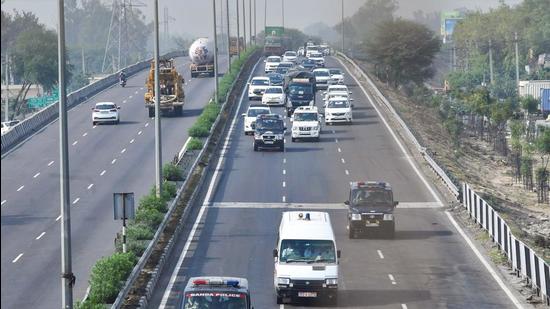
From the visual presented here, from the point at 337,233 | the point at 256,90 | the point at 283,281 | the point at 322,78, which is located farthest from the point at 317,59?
the point at 283,281

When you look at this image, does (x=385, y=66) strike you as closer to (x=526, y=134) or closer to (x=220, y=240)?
(x=526, y=134)

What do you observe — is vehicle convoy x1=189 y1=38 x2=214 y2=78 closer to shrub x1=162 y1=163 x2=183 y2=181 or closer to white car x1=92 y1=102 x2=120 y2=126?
white car x1=92 y1=102 x2=120 y2=126

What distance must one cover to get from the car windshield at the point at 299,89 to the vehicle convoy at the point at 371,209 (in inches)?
1703

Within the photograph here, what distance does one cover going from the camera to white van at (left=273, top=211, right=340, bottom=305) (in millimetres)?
29016

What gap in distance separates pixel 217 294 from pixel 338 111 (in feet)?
186

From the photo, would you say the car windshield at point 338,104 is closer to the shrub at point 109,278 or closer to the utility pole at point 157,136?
the utility pole at point 157,136

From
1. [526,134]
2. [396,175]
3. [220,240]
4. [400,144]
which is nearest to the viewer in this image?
[220,240]

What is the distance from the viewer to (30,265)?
36188mm

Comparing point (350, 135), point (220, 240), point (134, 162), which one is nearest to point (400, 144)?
point (350, 135)

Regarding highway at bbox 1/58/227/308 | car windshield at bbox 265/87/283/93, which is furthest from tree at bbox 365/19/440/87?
car windshield at bbox 265/87/283/93

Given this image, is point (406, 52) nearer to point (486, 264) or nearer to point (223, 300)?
point (486, 264)

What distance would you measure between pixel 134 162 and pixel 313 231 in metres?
33.1

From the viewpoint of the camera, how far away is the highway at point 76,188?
3438 cm

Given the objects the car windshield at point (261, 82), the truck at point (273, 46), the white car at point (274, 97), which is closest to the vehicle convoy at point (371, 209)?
the white car at point (274, 97)
